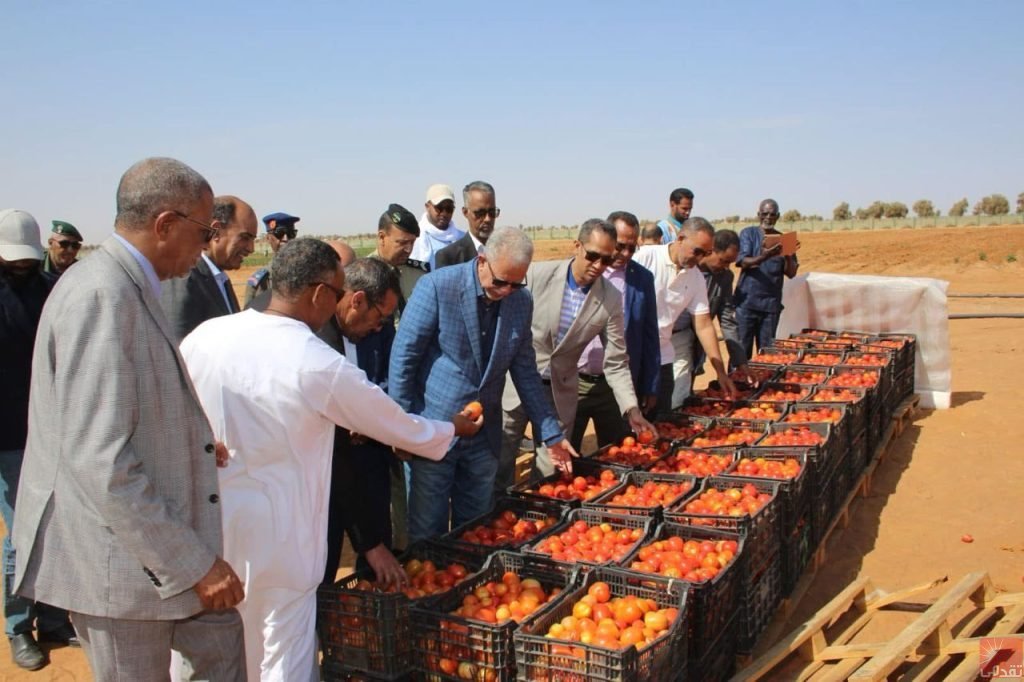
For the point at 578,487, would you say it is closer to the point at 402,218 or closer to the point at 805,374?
the point at 402,218

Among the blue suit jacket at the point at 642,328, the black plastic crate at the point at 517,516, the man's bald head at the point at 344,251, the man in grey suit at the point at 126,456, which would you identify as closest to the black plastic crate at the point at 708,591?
the black plastic crate at the point at 517,516

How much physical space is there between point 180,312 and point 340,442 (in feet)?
4.23

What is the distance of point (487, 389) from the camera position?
4.28 meters

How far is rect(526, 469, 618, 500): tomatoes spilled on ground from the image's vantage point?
449 cm

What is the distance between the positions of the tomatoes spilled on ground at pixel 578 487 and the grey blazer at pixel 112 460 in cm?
241

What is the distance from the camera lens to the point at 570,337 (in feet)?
17.2

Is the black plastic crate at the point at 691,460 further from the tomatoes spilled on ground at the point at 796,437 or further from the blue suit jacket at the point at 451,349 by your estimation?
the blue suit jacket at the point at 451,349

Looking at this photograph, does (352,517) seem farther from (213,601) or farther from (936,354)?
(936,354)

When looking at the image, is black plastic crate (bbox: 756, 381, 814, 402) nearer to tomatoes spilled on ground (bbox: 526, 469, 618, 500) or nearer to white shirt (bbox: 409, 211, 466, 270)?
tomatoes spilled on ground (bbox: 526, 469, 618, 500)

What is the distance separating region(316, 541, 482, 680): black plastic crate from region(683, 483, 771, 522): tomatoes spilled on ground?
5.61ft

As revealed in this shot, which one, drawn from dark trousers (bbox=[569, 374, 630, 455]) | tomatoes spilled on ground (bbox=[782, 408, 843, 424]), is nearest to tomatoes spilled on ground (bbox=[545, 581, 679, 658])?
dark trousers (bbox=[569, 374, 630, 455])

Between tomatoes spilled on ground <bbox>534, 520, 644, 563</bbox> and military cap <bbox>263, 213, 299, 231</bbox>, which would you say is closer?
tomatoes spilled on ground <bbox>534, 520, 644, 563</bbox>

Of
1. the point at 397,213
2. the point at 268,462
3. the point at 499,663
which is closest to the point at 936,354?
the point at 397,213

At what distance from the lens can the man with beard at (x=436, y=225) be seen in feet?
21.9
